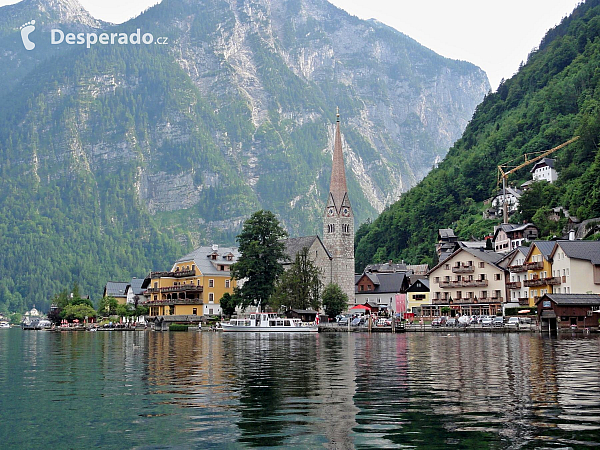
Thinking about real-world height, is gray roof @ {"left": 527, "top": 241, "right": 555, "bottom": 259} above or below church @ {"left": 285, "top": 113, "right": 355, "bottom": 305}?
below

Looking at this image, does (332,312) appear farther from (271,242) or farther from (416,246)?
(416,246)

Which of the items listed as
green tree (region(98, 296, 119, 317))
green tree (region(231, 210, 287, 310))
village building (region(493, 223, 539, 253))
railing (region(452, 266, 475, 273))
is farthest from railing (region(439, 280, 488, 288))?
green tree (region(98, 296, 119, 317))

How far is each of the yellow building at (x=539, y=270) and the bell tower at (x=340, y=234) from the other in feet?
174

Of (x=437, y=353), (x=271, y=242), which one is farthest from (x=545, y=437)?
(x=271, y=242)

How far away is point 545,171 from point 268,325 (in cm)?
8817

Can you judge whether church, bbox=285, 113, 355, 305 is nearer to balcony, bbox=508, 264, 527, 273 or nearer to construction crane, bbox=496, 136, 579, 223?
construction crane, bbox=496, 136, 579, 223

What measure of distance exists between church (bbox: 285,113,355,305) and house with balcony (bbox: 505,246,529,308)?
139ft

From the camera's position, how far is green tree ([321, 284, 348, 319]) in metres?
117

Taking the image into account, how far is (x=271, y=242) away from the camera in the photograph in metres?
112

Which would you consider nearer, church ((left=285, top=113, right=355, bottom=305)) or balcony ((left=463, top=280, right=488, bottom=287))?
balcony ((left=463, top=280, right=488, bottom=287))

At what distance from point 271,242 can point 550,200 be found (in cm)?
5925

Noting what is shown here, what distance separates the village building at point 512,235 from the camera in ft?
424

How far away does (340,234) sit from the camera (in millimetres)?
148625

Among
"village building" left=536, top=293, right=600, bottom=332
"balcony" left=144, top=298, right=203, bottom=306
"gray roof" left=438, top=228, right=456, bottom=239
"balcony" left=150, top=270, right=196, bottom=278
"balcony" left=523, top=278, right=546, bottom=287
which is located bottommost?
"village building" left=536, top=293, right=600, bottom=332
